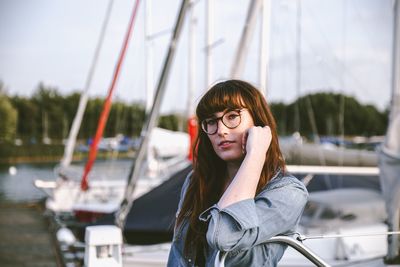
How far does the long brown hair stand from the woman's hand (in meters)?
0.08

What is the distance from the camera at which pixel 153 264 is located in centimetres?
629

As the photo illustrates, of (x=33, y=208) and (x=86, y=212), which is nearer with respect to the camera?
(x=86, y=212)

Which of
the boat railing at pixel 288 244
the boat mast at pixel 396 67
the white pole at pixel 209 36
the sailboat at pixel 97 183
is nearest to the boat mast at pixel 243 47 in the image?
the boat mast at pixel 396 67

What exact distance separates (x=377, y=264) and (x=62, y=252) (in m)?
6.60

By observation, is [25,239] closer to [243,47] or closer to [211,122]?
[243,47]

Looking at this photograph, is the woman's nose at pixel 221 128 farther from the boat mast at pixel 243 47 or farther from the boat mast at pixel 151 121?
the boat mast at pixel 243 47

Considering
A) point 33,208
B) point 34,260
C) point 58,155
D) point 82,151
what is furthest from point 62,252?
point 58,155

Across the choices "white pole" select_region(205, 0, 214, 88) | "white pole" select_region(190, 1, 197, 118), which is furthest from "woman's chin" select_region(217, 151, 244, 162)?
"white pole" select_region(190, 1, 197, 118)

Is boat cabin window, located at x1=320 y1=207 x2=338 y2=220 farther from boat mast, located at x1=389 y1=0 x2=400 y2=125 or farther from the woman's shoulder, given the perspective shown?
the woman's shoulder

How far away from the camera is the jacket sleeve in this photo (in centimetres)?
146

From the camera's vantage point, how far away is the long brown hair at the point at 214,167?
68.1 inches

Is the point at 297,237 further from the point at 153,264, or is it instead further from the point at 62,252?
the point at 62,252

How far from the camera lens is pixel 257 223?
1475mm

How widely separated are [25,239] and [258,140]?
10653mm
